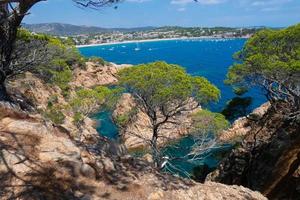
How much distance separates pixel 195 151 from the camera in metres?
19.4

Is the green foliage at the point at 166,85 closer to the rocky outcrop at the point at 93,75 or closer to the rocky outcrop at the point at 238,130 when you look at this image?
the rocky outcrop at the point at 238,130

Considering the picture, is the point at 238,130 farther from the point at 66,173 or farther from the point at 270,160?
the point at 66,173

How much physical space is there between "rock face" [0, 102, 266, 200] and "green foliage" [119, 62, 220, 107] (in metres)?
9.15

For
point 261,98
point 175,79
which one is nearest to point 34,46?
point 175,79

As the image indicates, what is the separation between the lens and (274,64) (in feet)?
54.5

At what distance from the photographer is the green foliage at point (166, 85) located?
1767 centimetres

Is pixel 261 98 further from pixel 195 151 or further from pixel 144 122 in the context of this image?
pixel 195 151

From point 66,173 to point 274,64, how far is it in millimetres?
12222

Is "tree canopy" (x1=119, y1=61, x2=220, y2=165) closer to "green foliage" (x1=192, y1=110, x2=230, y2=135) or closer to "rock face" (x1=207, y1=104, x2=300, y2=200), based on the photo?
"rock face" (x1=207, y1=104, x2=300, y2=200)

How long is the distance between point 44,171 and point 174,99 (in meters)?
12.0

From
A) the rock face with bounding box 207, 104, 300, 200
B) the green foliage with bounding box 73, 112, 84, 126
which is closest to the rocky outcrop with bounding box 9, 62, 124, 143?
the green foliage with bounding box 73, 112, 84, 126

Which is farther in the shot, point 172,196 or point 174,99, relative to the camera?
point 174,99

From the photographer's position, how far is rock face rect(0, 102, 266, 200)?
628 centimetres

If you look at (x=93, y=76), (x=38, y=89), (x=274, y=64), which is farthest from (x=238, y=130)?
(x=93, y=76)
